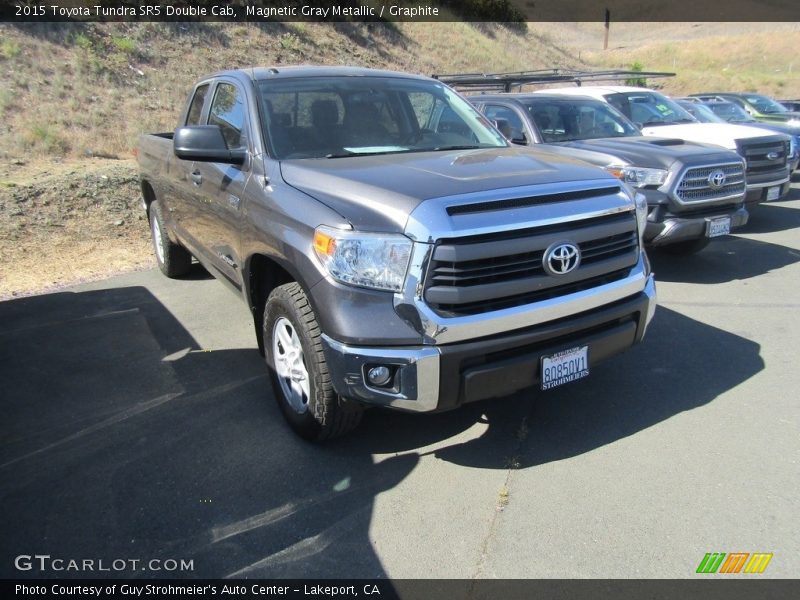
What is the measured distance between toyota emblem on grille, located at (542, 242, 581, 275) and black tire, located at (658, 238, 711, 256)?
4482 mm

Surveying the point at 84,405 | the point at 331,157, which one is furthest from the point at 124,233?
the point at 331,157

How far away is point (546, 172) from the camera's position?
331 cm

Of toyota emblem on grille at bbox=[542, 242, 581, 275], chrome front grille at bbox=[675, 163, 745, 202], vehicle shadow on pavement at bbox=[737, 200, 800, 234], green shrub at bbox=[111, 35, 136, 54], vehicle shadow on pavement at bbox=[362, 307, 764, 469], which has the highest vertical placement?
green shrub at bbox=[111, 35, 136, 54]

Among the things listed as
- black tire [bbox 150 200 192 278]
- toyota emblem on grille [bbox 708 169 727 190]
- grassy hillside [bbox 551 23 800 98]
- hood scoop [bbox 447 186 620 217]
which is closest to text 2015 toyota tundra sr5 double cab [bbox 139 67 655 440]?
hood scoop [bbox 447 186 620 217]

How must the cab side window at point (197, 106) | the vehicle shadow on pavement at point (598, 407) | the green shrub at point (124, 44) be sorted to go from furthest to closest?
1. the green shrub at point (124, 44)
2. the cab side window at point (197, 106)
3. the vehicle shadow on pavement at point (598, 407)

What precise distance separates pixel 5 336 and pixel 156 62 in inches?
590

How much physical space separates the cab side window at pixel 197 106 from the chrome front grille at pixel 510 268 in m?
3.23

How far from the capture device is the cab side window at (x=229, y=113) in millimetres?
4172

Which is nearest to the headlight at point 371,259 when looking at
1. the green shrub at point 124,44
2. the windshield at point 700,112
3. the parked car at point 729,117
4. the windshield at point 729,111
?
the parked car at point 729,117

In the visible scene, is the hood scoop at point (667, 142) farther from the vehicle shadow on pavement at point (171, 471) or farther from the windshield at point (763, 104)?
the windshield at point (763, 104)

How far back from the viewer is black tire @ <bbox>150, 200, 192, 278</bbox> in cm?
642

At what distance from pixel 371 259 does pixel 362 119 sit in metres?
1.67

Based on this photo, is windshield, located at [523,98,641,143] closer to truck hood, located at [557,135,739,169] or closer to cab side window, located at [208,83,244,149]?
truck hood, located at [557,135,739,169]

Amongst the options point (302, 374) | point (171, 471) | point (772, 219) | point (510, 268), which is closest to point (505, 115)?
point (772, 219)
